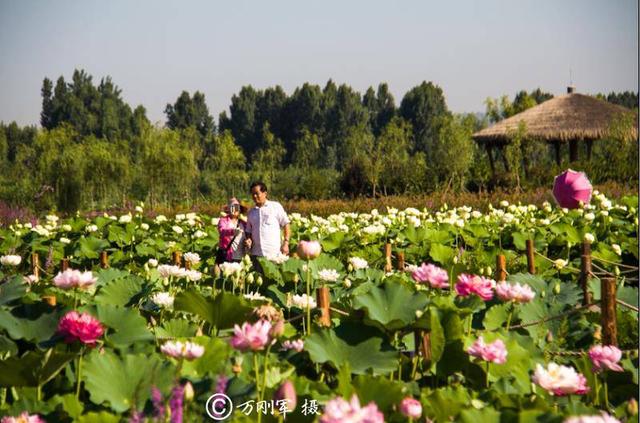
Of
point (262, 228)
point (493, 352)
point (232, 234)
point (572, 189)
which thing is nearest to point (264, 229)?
point (262, 228)

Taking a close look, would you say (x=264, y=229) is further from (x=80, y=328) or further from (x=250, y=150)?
(x=250, y=150)

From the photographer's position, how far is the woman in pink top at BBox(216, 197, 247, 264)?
568 cm

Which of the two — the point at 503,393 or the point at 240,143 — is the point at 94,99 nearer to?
the point at 240,143

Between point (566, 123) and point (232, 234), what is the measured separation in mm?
18986

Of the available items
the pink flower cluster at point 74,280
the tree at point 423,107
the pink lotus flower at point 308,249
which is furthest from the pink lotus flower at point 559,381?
the tree at point 423,107

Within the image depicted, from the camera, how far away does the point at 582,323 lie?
7.88 ft

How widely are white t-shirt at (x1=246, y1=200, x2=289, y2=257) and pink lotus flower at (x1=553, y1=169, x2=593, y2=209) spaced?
182cm

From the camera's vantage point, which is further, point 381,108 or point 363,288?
point 381,108

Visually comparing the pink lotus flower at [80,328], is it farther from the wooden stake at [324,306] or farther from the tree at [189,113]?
the tree at [189,113]

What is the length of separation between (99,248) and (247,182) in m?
25.3

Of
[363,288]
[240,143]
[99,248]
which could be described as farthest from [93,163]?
[240,143]

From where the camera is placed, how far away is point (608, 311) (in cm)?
214

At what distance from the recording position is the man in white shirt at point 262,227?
5.48m

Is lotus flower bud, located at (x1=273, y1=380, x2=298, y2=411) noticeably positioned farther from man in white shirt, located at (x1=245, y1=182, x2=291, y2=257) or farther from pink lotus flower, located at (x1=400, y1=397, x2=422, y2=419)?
man in white shirt, located at (x1=245, y1=182, x2=291, y2=257)
